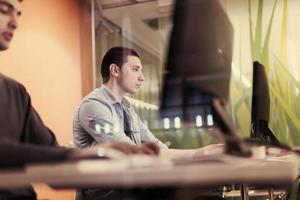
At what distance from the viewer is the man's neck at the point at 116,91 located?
7.69 ft

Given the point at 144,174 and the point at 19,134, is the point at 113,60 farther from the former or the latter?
the point at 144,174

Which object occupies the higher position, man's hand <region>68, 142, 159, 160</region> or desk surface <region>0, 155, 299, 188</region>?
man's hand <region>68, 142, 159, 160</region>

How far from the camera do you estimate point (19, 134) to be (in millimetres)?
1387

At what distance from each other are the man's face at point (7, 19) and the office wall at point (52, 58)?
199 cm

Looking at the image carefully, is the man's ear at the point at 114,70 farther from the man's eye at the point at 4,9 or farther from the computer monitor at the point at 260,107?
the man's eye at the point at 4,9

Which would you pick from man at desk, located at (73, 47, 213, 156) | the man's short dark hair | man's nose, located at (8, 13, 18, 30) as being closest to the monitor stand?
man's nose, located at (8, 13, 18, 30)

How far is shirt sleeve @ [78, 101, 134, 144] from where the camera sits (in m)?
2.04

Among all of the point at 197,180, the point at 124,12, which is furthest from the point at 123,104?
the point at 124,12

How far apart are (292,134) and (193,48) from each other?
2987 mm

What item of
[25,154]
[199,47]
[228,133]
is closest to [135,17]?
[199,47]

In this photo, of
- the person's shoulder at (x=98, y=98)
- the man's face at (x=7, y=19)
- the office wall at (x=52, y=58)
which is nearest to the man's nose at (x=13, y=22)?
the man's face at (x=7, y=19)

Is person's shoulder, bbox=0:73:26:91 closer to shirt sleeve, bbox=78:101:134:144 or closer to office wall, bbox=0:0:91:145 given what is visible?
shirt sleeve, bbox=78:101:134:144

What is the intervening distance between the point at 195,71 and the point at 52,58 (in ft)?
10.8

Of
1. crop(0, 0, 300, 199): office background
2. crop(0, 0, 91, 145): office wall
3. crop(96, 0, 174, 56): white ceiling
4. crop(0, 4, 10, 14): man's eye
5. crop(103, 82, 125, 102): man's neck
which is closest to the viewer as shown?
crop(0, 4, 10, 14): man's eye
